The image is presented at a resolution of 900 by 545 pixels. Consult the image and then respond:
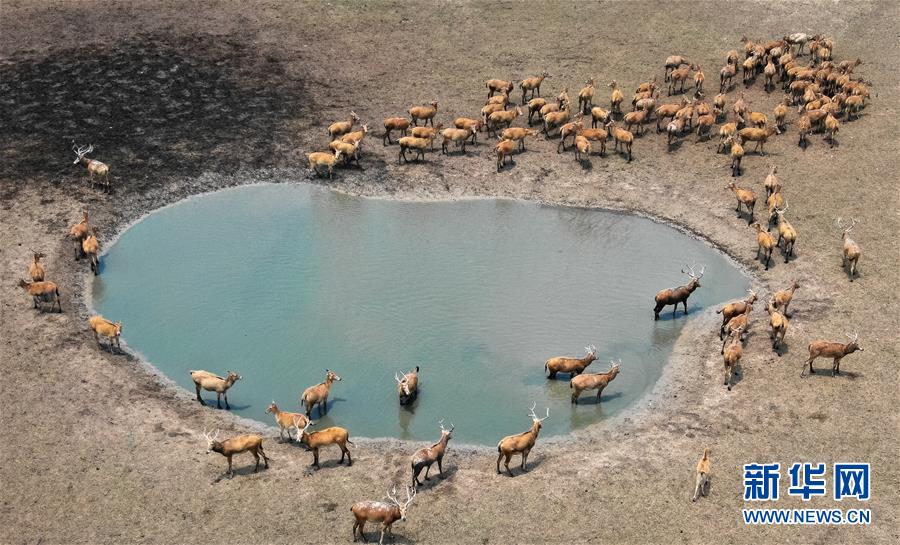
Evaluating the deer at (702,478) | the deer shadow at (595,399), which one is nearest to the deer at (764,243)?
the deer shadow at (595,399)

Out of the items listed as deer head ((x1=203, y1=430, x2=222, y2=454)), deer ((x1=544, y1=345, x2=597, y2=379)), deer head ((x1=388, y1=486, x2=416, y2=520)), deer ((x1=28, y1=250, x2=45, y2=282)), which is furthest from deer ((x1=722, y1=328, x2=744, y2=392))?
deer ((x1=28, y1=250, x2=45, y2=282))

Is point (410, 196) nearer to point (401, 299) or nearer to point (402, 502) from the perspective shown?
point (401, 299)

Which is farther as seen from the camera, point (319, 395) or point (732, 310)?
point (732, 310)

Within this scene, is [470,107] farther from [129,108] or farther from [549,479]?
[549,479]

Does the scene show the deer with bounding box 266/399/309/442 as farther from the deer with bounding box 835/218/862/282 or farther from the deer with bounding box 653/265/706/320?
the deer with bounding box 835/218/862/282

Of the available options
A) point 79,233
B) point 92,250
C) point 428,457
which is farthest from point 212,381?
point 79,233

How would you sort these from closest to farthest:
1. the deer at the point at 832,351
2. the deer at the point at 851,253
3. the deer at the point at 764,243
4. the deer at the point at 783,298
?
the deer at the point at 832,351 → the deer at the point at 783,298 → the deer at the point at 851,253 → the deer at the point at 764,243

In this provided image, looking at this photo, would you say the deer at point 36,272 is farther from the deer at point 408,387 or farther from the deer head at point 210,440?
the deer at point 408,387
